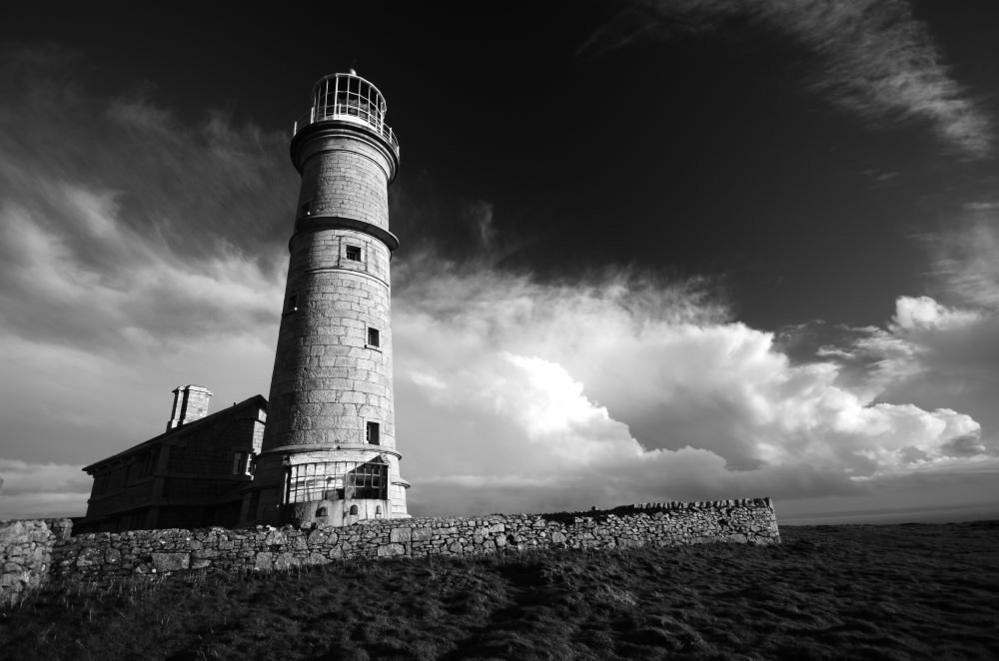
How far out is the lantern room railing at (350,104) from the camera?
2319 centimetres

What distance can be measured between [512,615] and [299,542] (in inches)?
237

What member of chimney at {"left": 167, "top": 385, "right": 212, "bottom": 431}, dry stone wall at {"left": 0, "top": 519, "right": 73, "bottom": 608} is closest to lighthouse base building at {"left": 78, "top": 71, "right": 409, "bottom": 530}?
chimney at {"left": 167, "top": 385, "right": 212, "bottom": 431}

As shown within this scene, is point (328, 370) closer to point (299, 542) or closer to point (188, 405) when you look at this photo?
point (299, 542)

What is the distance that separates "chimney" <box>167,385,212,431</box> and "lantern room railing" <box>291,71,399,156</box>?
56.3 feet

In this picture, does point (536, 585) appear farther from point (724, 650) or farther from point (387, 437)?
point (387, 437)

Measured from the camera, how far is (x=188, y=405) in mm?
30203

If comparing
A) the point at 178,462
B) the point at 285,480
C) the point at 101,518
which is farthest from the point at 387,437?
the point at 101,518

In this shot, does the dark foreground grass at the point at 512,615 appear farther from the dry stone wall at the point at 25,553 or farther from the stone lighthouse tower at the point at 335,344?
the stone lighthouse tower at the point at 335,344

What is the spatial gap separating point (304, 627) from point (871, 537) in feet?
103

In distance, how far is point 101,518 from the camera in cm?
2783

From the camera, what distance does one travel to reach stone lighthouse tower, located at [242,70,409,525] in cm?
1731

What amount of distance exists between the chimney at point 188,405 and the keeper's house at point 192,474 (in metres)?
3.25

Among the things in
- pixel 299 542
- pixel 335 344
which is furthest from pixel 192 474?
pixel 299 542

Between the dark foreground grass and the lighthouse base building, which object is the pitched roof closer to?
the lighthouse base building
